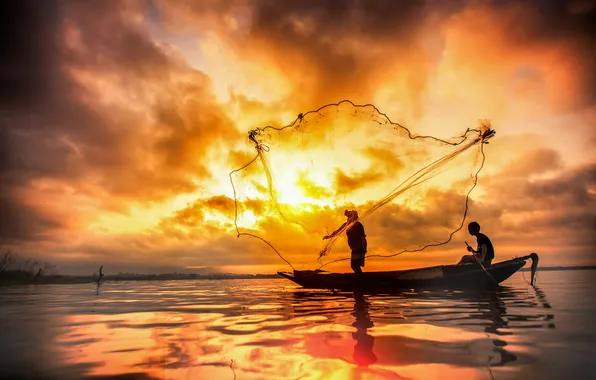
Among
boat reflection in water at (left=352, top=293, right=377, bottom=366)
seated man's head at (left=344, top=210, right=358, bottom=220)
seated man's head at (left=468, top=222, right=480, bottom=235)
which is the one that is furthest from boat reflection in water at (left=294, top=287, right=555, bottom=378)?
seated man's head at (left=344, top=210, right=358, bottom=220)

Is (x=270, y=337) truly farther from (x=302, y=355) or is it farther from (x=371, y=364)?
(x=371, y=364)

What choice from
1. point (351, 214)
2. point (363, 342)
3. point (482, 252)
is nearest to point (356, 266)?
point (351, 214)

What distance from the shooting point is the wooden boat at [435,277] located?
788 inches

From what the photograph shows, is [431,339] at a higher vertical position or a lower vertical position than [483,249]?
lower

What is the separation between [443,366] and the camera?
5477 mm

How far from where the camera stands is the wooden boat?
2002 centimetres

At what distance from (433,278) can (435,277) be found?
119mm

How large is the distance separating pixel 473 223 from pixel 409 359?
1558cm

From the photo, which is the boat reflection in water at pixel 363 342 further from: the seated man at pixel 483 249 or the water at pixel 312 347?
the seated man at pixel 483 249

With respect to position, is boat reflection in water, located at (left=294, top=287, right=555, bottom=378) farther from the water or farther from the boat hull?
the boat hull

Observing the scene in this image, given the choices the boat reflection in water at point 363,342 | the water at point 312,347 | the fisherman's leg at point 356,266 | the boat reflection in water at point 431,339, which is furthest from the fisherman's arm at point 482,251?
the boat reflection in water at point 363,342

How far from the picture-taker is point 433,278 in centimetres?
2064

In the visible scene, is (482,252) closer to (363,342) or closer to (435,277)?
(435,277)

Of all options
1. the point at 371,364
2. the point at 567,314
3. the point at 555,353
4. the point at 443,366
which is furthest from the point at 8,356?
the point at 567,314
